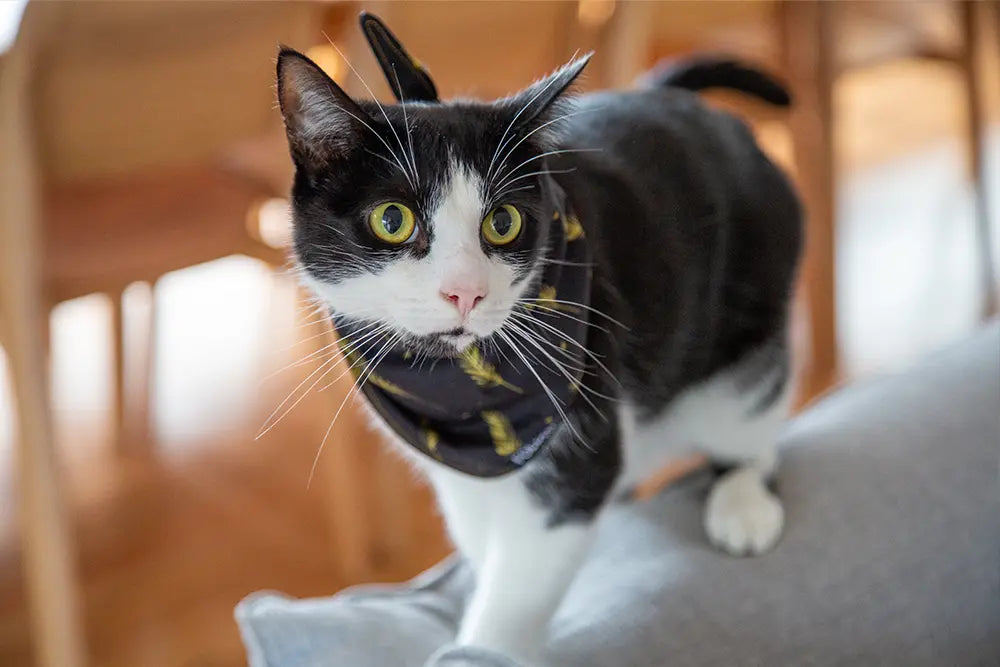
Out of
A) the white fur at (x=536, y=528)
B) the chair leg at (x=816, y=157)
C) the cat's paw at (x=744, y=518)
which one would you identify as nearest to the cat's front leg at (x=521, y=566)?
the white fur at (x=536, y=528)

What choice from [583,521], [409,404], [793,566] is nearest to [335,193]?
[409,404]

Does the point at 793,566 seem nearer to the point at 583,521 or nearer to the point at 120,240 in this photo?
the point at 583,521

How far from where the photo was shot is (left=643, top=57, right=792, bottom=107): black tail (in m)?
1.11

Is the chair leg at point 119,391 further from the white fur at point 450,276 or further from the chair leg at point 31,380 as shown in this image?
the white fur at point 450,276

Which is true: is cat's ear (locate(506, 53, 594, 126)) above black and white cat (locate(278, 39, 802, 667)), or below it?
above

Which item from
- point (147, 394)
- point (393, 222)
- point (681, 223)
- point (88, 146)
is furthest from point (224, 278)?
point (393, 222)

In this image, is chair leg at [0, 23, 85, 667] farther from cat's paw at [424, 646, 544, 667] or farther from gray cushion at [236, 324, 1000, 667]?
cat's paw at [424, 646, 544, 667]

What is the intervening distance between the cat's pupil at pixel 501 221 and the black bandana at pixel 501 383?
4 cm

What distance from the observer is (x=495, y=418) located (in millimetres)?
783

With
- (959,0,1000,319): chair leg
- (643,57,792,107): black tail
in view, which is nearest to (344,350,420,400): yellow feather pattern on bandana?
(643,57,792,107): black tail

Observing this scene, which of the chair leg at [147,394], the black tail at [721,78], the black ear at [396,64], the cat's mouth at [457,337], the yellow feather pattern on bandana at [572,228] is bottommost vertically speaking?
the chair leg at [147,394]

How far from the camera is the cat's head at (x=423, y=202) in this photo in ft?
2.28

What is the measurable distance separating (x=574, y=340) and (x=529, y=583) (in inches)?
8.3

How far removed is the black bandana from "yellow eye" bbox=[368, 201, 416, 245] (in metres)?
0.09
